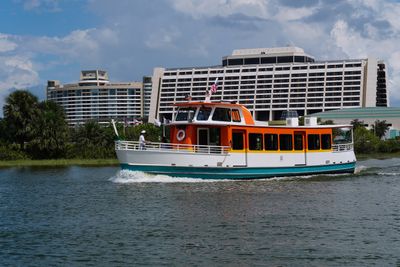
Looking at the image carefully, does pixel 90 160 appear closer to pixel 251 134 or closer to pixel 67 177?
pixel 67 177

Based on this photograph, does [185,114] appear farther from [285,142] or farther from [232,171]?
[285,142]

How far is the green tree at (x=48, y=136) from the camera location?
244 ft

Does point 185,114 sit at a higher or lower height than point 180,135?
higher

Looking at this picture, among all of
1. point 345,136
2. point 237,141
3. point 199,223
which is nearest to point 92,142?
point 345,136

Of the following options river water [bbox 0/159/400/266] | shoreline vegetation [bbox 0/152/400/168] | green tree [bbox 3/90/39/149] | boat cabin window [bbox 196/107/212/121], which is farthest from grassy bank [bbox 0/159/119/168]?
boat cabin window [bbox 196/107/212/121]

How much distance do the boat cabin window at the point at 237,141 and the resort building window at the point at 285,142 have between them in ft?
11.0

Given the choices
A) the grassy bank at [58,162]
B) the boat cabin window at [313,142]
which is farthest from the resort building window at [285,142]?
the grassy bank at [58,162]

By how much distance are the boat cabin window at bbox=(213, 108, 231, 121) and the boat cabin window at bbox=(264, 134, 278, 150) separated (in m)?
2.91

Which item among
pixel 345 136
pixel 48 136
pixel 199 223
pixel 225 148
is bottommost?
pixel 199 223

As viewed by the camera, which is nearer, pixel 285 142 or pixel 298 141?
pixel 285 142

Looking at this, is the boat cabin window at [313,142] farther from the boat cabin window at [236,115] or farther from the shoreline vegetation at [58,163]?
the shoreline vegetation at [58,163]

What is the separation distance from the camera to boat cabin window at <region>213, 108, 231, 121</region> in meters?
42.9

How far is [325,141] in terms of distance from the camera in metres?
47.6

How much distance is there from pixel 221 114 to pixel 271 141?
3963mm
